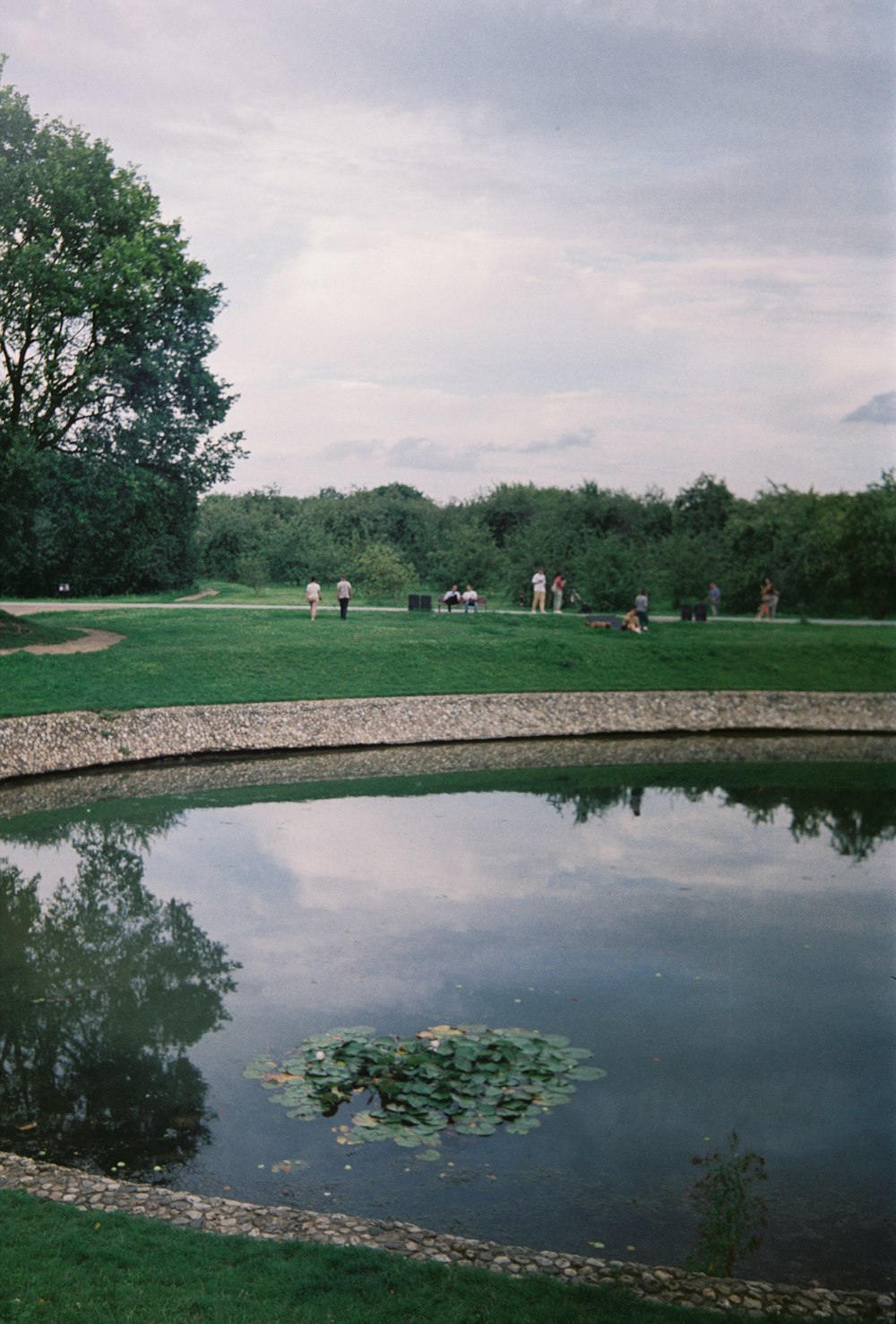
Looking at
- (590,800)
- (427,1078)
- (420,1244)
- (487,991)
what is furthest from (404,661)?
(420,1244)

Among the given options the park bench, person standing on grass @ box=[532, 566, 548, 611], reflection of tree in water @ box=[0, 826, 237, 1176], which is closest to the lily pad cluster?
reflection of tree in water @ box=[0, 826, 237, 1176]

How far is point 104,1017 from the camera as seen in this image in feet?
35.1

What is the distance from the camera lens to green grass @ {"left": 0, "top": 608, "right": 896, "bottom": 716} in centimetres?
2641

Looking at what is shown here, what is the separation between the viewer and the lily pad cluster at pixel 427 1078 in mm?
8562

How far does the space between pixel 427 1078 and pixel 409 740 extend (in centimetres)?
1782

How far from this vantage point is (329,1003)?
425 inches

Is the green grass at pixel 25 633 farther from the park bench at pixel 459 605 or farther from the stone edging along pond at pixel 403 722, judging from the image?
the park bench at pixel 459 605

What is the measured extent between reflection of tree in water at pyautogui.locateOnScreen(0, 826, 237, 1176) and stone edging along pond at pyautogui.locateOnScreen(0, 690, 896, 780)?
8.09 metres

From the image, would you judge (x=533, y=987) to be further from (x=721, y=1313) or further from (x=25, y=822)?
(x=25, y=822)

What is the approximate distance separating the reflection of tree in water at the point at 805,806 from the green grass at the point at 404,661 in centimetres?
800

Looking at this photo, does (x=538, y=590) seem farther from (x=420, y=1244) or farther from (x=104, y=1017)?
(x=420, y=1244)

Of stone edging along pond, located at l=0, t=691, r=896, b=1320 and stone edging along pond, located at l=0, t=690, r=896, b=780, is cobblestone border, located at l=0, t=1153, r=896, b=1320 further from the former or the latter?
stone edging along pond, located at l=0, t=690, r=896, b=780

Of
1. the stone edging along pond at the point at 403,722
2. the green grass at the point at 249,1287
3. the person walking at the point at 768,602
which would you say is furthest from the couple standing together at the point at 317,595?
the green grass at the point at 249,1287

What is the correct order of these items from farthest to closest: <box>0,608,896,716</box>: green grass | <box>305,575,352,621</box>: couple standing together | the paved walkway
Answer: the paved walkway, <box>305,575,352,621</box>: couple standing together, <box>0,608,896,716</box>: green grass
